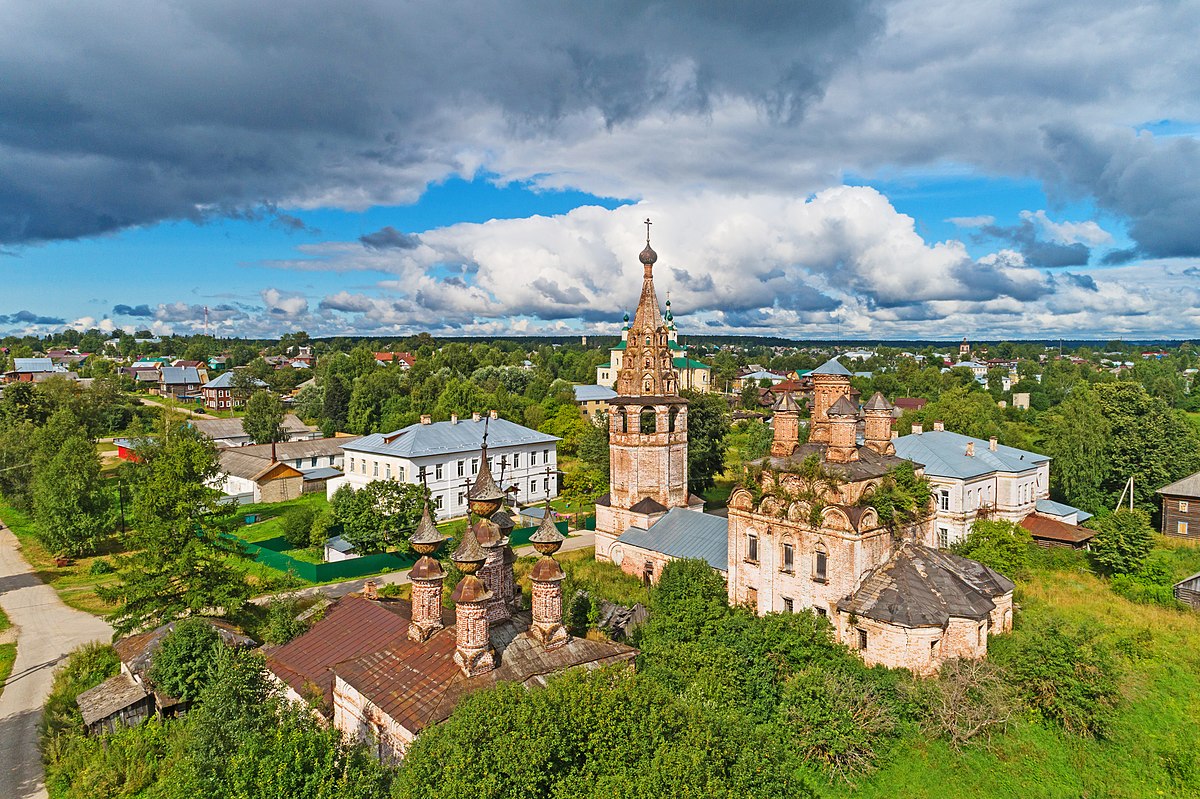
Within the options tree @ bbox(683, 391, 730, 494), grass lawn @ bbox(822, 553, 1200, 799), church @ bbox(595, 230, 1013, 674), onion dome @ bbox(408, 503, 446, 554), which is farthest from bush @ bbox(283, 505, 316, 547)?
grass lawn @ bbox(822, 553, 1200, 799)

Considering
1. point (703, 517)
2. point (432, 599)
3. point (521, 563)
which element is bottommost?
point (521, 563)

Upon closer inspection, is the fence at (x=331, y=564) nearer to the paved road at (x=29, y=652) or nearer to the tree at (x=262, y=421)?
the paved road at (x=29, y=652)

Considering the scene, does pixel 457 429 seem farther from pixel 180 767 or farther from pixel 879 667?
pixel 180 767

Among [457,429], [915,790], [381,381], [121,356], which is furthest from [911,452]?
[121,356]

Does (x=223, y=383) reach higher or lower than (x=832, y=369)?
lower

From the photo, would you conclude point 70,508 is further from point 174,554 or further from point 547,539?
point 547,539

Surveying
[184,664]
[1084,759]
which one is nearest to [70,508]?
[184,664]
